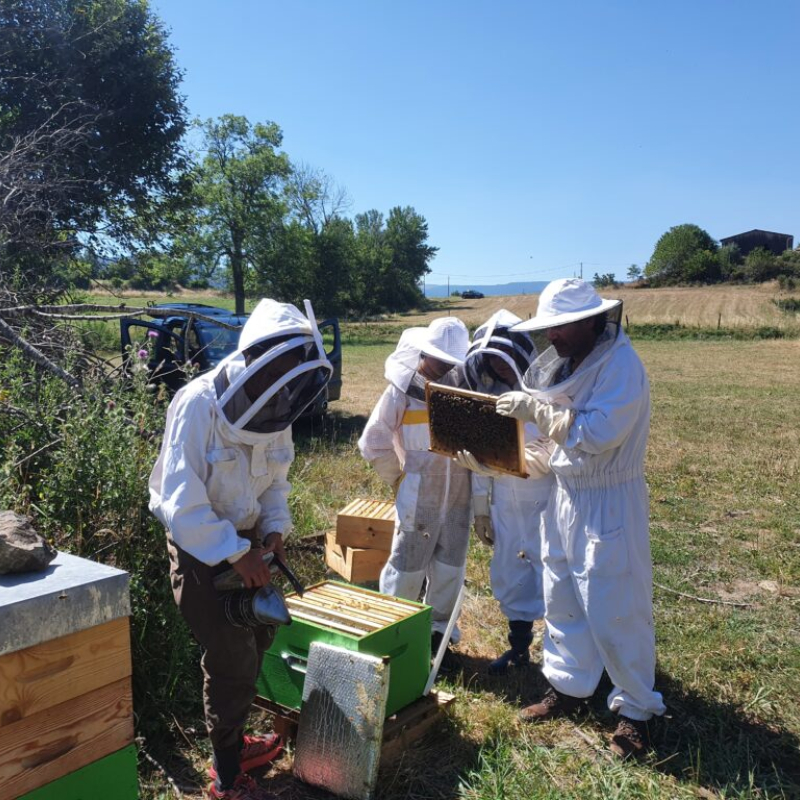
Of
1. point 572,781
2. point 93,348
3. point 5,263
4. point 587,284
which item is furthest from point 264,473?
point 5,263

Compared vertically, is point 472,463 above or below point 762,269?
below

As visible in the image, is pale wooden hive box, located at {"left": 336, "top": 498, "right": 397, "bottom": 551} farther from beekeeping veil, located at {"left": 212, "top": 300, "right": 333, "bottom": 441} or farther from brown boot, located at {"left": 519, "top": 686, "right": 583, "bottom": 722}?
beekeeping veil, located at {"left": 212, "top": 300, "right": 333, "bottom": 441}

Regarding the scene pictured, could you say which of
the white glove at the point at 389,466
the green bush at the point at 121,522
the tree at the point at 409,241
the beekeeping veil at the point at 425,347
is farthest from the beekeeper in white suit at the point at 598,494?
the tree at the point at 409,241

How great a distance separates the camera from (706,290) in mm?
49000

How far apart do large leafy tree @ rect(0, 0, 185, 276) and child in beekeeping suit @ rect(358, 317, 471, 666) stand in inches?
257

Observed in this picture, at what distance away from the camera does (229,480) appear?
263cm

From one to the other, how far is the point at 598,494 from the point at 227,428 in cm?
167

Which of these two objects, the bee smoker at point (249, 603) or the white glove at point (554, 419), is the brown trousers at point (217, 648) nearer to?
the bee smoker at point (249, 603)

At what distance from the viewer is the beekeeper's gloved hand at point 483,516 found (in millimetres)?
4012

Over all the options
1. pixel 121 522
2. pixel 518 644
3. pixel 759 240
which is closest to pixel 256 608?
pixel 121 522

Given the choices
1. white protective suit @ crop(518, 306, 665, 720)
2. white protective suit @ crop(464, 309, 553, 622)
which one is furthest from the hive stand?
white protective suit @ crop(464, 309, 553, 622)

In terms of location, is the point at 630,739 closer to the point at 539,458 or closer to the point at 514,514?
the point at 514,514

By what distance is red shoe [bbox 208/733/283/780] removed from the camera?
3.02m

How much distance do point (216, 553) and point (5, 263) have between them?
195 inches
